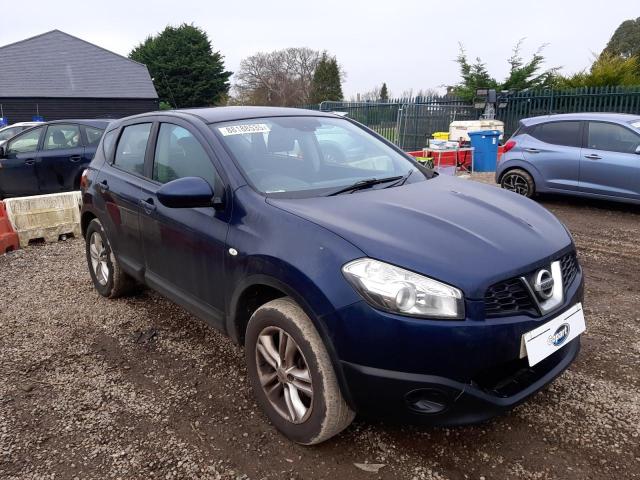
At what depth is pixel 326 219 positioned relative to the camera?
7.82ft

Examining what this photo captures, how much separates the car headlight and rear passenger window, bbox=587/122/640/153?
6.68 meters

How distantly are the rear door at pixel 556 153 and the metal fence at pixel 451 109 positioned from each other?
22.8 feet

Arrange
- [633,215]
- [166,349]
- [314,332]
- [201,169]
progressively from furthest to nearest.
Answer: [633,215] → [166,349] → [201,169] → [314,332]

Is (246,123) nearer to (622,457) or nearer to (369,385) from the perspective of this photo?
(369,385)

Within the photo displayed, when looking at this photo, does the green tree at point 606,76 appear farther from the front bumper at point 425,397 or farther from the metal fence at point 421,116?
the front bumper at point 425,397

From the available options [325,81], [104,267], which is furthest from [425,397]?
[325,81]

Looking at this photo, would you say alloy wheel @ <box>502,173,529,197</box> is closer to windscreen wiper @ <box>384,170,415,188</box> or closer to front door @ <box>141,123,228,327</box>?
windscreen wiper @ <box>384,170,415,188</box>

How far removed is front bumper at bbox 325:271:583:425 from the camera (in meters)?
2.01

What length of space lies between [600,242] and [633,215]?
1901mm

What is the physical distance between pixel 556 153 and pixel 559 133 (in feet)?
1.22

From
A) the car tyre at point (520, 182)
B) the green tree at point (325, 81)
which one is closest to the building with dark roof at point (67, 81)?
the green tree at point (325, 81)

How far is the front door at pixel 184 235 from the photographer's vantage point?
285 centimetres

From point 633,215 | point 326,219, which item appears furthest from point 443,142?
point 326,219

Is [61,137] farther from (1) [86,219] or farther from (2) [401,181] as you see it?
(2) [401,181]
